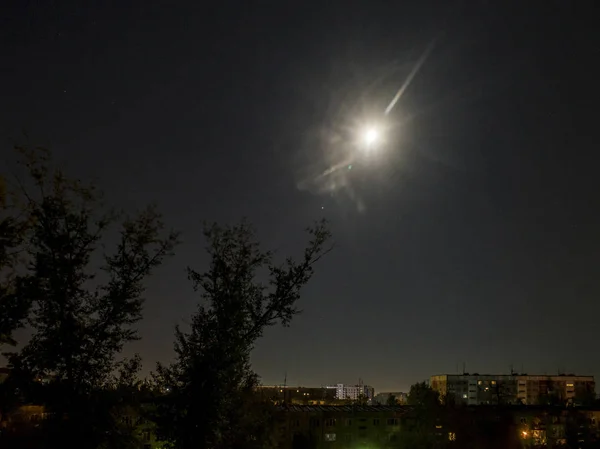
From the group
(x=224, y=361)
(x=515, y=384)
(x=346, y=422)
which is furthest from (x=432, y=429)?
(x=515, y=384)

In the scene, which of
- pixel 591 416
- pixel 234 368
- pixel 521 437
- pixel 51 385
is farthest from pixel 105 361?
pixel 591 416

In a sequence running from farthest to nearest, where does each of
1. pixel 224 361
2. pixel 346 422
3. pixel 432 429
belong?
1. pixel 346 422
2. pixel 432 429
3. pixel 224 361

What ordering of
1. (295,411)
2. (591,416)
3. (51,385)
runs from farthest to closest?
(591,416) → (295,411) → (51,385)

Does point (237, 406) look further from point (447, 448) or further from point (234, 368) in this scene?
point (447, 448)

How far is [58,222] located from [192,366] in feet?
9.65

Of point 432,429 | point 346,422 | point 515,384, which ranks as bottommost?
point 346,422

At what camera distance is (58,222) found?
7.93 metres

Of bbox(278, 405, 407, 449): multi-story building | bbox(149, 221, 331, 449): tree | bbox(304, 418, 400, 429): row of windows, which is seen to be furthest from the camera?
bbox(304, 418, 400, 429): row of windows

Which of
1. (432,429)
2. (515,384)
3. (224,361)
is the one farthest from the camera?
(515,384)

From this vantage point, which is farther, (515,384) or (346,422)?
(515,384)

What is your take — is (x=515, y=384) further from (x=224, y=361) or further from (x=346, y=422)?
(x=224, y=361)

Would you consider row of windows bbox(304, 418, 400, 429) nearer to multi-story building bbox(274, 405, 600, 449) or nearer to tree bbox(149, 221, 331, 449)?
multi-story building bbox(274, 405, 600, 449)

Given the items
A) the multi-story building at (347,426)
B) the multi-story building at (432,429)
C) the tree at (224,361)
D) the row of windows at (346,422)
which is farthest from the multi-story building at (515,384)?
the tree at (224,361)

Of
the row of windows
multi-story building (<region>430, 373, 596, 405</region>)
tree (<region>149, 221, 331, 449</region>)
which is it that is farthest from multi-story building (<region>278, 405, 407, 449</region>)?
multi-story building (<region>430, 373, 596, 405</region>)
